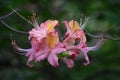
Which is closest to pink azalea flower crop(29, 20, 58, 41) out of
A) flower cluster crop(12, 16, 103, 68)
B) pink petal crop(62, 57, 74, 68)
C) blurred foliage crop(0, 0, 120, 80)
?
flower cluster crop(12, 16, 103, 68)

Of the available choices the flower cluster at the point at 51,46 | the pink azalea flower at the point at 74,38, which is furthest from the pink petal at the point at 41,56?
the pink azalea flower at the point at 74,38

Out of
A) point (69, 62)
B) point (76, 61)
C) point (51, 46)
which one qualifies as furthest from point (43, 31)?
point (76, 61)

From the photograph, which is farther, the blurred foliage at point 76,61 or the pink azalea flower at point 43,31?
the blurred foliage at point 76,61

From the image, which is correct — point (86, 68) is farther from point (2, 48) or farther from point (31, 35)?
point (31, 35)

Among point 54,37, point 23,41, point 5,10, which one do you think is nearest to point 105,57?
point 23,41

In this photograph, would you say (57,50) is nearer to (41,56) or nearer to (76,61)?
(41,56)

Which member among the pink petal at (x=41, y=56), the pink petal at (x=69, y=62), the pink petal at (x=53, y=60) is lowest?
the pink petal at (x=69, y=62)

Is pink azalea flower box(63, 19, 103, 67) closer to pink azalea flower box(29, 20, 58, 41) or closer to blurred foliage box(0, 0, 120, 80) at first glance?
pink azalea flower box(29, 20, 58, 41)

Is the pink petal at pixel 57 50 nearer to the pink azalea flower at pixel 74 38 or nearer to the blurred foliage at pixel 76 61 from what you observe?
the pink azalea flower at pixel 74 38
